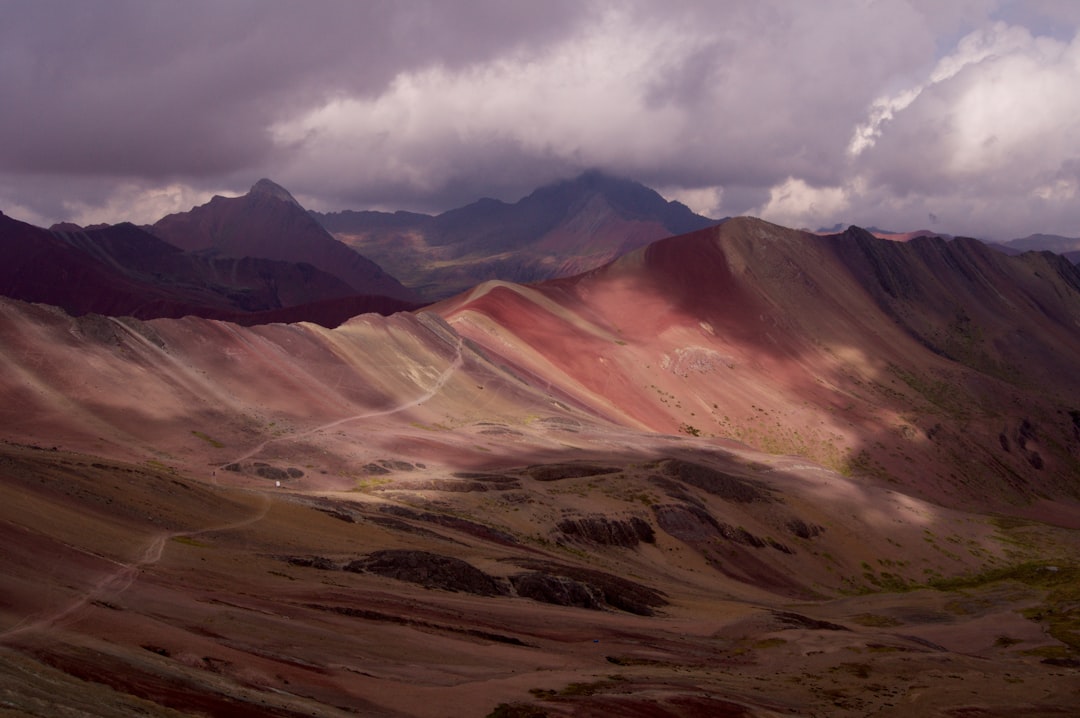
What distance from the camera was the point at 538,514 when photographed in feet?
185

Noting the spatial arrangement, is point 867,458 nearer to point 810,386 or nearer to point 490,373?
point 810,386

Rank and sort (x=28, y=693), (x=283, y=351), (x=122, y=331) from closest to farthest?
(x=28, y=693), (x=122, y=331), (x=283, y=351)

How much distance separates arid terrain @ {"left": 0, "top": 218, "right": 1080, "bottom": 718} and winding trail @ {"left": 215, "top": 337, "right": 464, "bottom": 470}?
405 millimetres

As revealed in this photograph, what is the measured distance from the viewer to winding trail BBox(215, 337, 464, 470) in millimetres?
62156

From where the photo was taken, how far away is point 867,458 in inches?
4412

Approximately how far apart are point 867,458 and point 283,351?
70176mm

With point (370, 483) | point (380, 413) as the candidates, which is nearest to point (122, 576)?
point (370, 483)

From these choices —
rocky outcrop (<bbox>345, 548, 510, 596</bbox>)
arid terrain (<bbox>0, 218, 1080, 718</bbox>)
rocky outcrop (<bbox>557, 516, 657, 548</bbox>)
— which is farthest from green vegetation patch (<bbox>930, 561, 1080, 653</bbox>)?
Answer: rocky outcrop (<bbox>345, 548, 510, 596</bbox>)

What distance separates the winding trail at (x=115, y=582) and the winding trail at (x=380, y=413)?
21.3 meters

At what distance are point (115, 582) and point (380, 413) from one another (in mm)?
56241

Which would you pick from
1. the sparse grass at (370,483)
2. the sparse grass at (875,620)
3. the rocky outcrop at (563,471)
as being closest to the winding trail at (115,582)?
the sparse grass at (370,483)

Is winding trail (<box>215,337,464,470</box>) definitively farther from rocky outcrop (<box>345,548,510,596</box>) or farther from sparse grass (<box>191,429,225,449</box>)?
rocky outcrop (<box>345,548,510,596</box>)

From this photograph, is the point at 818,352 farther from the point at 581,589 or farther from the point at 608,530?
the point at 581,589

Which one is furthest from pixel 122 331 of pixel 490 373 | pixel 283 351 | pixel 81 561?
pixel 81 561
